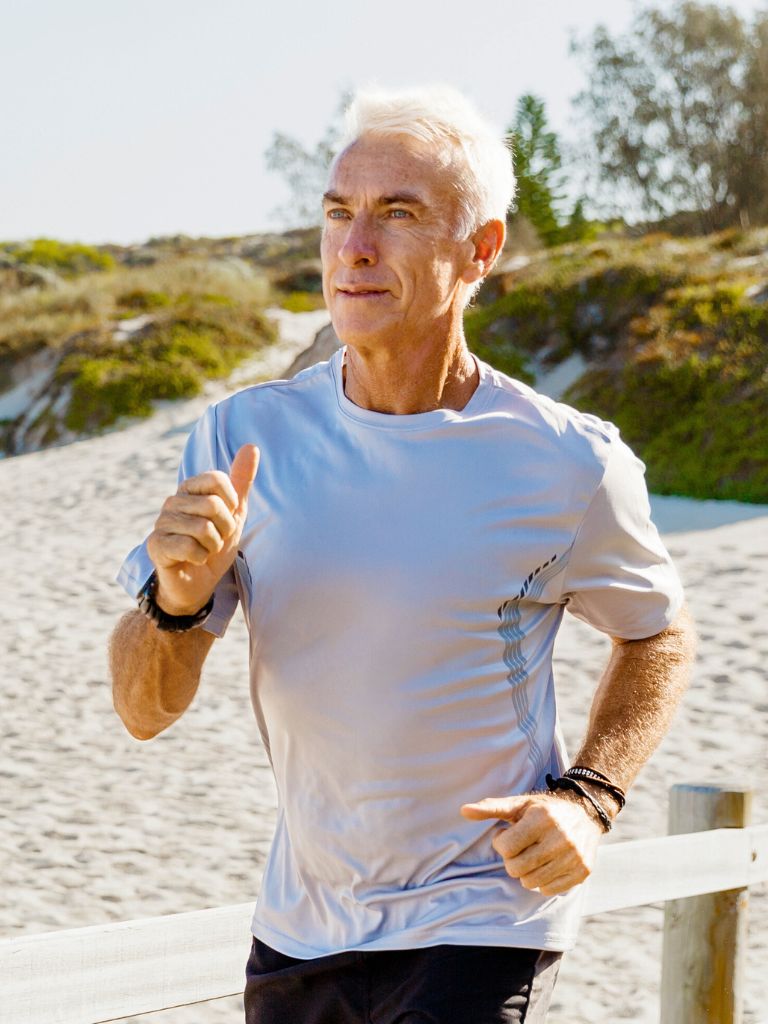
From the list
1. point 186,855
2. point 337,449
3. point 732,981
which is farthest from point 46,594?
point 337,449

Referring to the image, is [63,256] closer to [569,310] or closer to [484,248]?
[569,310]

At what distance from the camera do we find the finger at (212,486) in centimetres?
168

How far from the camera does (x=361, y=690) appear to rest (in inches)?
72.7

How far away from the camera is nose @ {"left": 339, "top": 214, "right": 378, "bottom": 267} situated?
6.41ft

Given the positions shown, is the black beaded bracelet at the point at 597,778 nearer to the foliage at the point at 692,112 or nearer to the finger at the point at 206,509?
the finger at the point at 206,509

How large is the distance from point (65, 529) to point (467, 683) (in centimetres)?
1123

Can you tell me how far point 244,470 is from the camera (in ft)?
5.86

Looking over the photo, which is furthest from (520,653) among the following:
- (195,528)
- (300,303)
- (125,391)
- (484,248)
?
(300,303)

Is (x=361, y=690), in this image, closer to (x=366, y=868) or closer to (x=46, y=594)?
(x=366, y=868)

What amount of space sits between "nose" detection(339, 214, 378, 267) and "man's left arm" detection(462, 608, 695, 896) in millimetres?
700

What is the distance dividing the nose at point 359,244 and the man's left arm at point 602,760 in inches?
27.6

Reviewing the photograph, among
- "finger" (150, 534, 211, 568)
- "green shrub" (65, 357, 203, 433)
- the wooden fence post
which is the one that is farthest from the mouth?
"green shrub" (65, 357, 203, 433)

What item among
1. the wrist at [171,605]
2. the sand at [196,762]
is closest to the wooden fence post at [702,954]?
the sand at [196,762]

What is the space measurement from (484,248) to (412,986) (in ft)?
3.60
